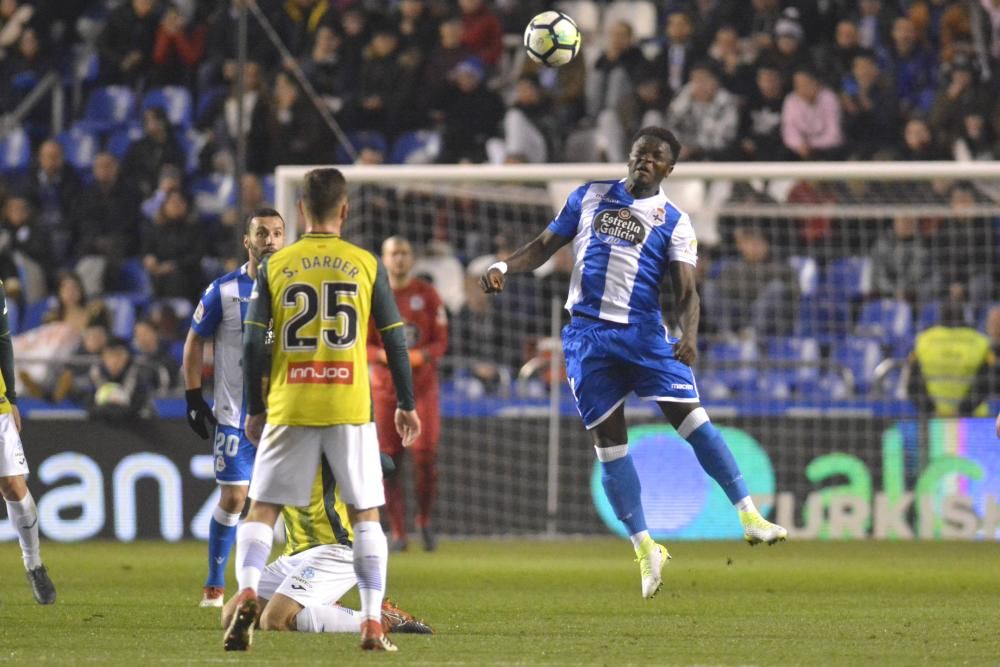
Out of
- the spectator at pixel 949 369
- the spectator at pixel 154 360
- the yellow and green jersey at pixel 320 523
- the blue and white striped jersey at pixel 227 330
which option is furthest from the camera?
the spectator at pixel 154 360

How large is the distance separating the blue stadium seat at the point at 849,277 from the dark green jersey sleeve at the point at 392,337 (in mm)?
10106

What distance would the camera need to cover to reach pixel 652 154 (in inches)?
358

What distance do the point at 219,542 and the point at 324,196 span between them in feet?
9.90

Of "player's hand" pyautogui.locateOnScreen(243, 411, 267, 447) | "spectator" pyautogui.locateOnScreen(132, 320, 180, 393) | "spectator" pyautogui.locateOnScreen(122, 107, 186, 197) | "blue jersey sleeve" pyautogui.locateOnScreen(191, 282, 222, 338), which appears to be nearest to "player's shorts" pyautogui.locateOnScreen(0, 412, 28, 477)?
"blue jersey sleeve" pyautogui.locateOnScreen(191, 282, 222, 338)

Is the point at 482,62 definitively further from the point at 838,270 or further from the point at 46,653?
the point at 46,653

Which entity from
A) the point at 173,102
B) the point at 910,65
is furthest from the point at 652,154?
the point at 173,102

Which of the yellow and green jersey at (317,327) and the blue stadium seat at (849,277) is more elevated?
the blue stadium seat at (849,277)

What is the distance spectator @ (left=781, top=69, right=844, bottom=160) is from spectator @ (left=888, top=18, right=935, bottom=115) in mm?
1047

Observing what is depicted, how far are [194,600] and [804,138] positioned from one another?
32.8 feet

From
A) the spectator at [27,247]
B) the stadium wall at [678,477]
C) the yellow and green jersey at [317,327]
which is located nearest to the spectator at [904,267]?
the stadium wall at [678,477]

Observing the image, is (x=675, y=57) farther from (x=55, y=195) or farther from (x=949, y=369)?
(x=55, y=195)

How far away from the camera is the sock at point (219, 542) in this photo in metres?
9.27

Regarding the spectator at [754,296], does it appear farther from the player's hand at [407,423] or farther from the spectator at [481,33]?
the player's hand at [407,423]

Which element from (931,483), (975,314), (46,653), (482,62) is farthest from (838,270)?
(46,653)
